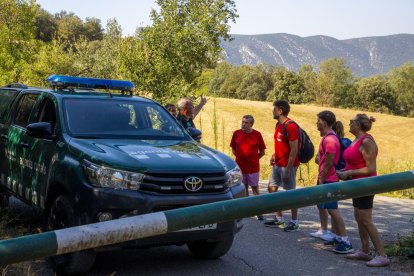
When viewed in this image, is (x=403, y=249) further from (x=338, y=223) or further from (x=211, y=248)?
(x=211, y=248)

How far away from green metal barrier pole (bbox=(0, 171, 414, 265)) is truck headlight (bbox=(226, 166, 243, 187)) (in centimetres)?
389

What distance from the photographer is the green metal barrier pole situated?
3.89 ft

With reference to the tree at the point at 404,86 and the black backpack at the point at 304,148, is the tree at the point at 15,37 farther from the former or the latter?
the tree at the point at 404,86

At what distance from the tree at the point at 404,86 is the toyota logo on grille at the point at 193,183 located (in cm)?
10219

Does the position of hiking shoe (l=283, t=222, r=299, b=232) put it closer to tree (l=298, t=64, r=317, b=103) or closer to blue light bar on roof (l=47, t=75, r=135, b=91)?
blue light bar on roof (l=47, t=75, r=135, b=91)

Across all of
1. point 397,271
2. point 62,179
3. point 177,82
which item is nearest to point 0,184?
point 62,179

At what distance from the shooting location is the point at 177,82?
17.6 meters

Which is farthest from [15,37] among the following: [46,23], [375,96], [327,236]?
[375,96]

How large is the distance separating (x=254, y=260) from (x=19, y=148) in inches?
123

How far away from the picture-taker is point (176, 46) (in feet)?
59.3

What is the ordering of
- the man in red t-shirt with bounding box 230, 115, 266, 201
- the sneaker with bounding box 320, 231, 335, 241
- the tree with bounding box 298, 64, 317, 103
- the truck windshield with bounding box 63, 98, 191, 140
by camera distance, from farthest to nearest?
the tree with bounding box 298, 64, 317, 103
the man in red t-shirt with bounding box 230, 115, 266, 201
the sneaker with bounding box 320, 231, 335, 241
the truck windshield with bounding box 63, 98, 191, 140

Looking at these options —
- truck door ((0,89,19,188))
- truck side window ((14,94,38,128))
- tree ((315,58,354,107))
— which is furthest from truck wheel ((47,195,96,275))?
tree ((315,58,354,107))

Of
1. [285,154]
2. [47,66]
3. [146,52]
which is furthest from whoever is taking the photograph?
[47,66]

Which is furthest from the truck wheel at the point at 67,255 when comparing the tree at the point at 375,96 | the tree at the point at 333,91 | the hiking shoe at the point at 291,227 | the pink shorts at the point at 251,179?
the tree at the point at 333,91
